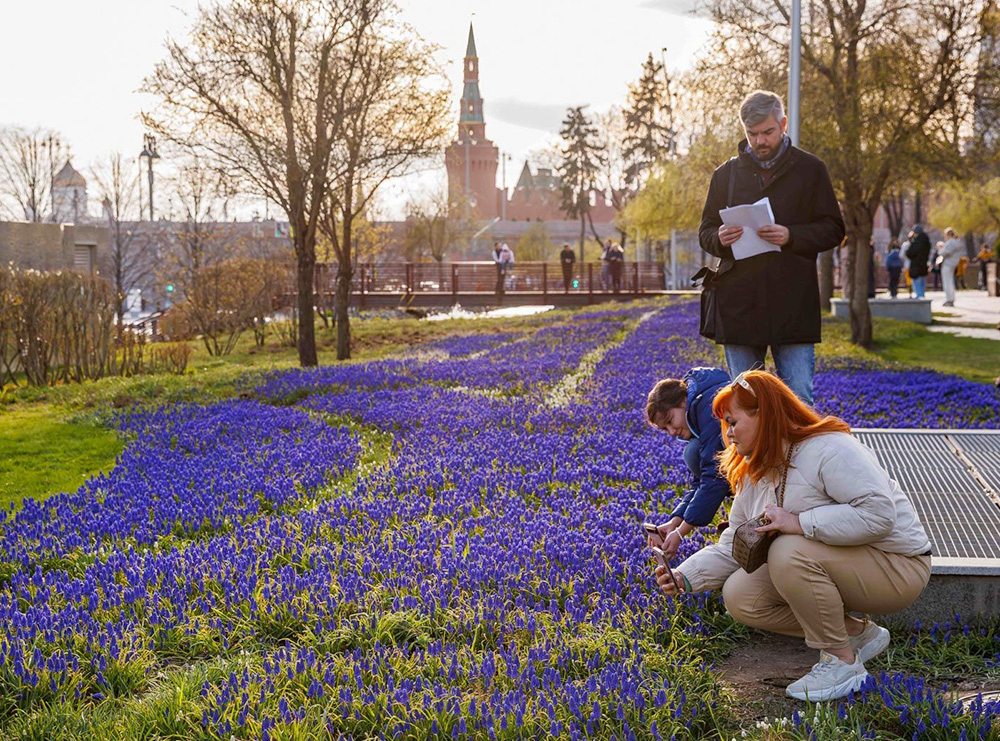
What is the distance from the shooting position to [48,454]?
372 inches

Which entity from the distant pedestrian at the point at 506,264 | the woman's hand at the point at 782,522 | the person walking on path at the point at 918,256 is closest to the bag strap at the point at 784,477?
the woman's hand at the point at 782,522

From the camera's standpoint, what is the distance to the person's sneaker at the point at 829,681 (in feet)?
12.2

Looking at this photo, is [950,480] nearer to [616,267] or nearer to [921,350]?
[921,350]

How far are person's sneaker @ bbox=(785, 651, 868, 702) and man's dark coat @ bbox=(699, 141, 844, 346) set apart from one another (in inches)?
98.2

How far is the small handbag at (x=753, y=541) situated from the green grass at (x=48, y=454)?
553cm

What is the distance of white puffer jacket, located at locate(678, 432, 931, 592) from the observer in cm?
382

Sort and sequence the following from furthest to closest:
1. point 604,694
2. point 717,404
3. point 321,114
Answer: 1. point 321,114
2. point 717,404
3. point 604,694

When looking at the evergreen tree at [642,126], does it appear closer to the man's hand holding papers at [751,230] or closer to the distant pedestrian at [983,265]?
the distant pedestrian at [983,265]

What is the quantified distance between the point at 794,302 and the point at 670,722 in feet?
10.5

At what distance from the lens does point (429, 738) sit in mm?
3385

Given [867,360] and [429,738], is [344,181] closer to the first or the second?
[867,360]

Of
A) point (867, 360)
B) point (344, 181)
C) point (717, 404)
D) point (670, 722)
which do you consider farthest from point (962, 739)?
point (344, 181)

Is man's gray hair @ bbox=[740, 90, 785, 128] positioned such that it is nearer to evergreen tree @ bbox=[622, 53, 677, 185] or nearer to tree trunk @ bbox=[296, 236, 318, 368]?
tree trunk @ bbox=[296, 236, 318, 368]

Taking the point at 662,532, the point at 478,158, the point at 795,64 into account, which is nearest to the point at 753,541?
the point at 662,532
